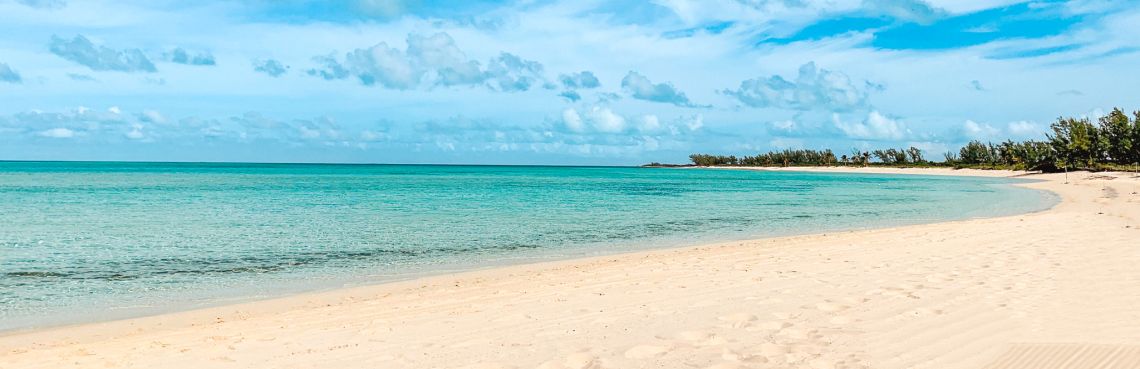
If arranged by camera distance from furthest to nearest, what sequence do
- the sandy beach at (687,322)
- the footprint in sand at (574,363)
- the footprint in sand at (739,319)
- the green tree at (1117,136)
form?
1. the green tree at (1117,136)
2. the footprint in sand at (739,319)
3. the sandy beach at (687,322)
4. the footprint in sand at (574,363)

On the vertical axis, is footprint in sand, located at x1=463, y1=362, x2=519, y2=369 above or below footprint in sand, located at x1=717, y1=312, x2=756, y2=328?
below

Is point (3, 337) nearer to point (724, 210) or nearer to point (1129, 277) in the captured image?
point (1129, 277)

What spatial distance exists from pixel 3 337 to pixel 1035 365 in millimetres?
11954

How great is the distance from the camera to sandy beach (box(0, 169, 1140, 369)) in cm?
667

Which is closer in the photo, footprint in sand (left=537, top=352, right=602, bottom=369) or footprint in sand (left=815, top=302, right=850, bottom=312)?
footprint in sand (left=537, top=352, right=602, bottom=369)

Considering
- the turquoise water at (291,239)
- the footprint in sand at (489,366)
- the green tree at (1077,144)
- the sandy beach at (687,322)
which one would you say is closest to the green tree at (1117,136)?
the green tree at (1077,144)

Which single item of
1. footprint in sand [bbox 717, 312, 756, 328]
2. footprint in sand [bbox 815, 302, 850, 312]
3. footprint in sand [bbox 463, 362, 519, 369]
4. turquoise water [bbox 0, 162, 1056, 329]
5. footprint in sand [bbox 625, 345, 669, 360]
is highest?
footprint in sand [bbox 815, 302, 850, 312]

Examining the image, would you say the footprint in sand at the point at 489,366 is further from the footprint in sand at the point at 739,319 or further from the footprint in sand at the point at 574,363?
the footprint in sand at the point at 739,319

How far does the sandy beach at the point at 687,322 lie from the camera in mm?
6668

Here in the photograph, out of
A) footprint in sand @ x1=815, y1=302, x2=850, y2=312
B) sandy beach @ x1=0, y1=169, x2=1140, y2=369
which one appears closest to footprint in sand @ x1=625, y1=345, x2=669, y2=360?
sandy beach @ x1=0, y1=169, x2=1140, y2=369

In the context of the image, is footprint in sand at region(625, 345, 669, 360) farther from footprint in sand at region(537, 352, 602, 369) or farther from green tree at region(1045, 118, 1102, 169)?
green tree at region(1045, 118, 1102, 169)

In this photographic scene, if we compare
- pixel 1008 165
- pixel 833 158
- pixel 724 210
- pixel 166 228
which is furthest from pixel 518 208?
pixel 833 158

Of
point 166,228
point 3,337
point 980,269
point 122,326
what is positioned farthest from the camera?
point 166,228

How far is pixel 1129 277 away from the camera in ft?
34.1
